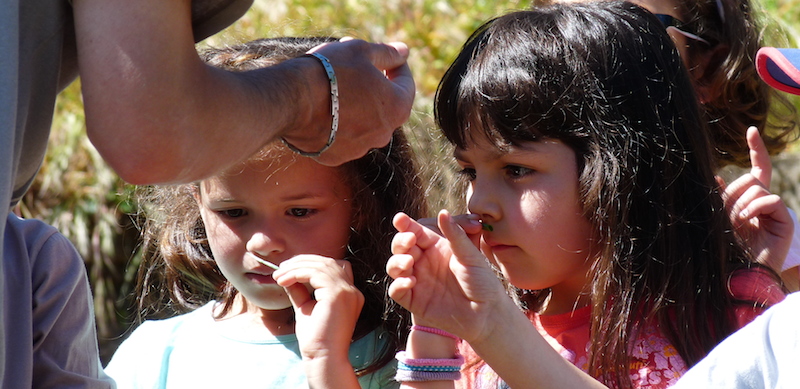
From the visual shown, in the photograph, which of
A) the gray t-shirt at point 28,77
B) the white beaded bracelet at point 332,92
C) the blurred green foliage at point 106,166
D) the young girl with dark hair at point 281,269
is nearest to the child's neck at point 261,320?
the young girl with dark hair at point 281,269

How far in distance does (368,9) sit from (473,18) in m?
0.78

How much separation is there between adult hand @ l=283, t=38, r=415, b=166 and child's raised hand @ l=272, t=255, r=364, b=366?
35 centimetres

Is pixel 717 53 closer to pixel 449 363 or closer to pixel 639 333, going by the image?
pixel 639 333

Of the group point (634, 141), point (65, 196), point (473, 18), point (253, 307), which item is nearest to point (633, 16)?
point (634, 141)

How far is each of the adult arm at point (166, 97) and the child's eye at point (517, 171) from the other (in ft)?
1.96

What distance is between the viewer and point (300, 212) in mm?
2166

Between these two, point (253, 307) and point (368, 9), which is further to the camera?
point (368, 9)

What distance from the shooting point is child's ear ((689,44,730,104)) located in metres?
2.87

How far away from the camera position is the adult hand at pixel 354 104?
160 cm

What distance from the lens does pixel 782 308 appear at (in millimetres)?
1237

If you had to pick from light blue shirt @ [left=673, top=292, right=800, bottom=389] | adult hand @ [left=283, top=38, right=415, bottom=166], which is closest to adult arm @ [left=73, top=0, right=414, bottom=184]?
adult hand @ [left=283, top=38, right=415, bottom=166]

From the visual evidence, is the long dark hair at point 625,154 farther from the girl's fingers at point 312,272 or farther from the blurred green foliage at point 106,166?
the blurred green foliage at point 106,166

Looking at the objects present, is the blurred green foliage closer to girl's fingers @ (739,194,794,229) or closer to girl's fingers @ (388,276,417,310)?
girl's fingers @ (739,194,794,229)

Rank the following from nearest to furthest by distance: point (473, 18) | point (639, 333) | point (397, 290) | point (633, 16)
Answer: point (397, 290), point (639, 333), point (633, 16), point (473, 18)
